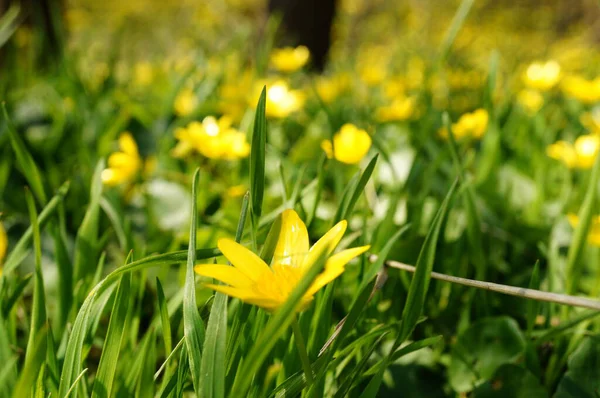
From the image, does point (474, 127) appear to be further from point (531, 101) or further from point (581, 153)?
point (531, 101)

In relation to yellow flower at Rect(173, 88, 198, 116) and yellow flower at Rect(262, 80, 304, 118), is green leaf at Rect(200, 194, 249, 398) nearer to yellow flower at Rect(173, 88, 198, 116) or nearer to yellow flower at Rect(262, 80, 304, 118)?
yellow flower at Rect(262, 80, 304, 118)

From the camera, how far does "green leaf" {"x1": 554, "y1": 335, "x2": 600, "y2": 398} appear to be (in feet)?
2.30

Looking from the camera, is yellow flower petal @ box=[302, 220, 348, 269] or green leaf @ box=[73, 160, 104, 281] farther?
green leaf @ box=[73, 160, 104, 281]

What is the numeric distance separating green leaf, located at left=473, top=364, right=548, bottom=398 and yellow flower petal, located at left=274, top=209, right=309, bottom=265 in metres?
0.34

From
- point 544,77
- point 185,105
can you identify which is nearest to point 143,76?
point 185,105

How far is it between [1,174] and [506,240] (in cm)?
113

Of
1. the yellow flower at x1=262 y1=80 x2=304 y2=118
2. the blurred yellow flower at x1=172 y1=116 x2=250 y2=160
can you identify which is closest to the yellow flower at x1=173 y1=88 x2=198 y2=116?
the yellow flower at x1=262 y1=80 x2=304 y2=118

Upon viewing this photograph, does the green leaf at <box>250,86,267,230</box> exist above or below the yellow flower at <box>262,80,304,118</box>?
above

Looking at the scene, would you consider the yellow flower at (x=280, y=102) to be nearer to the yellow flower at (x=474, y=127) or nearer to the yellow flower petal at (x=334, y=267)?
the yellow flower at (x=474, y=127)

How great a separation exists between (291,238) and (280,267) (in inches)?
1.7

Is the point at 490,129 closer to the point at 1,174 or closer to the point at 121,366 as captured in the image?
the point at 121,366

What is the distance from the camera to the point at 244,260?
19.5 inches

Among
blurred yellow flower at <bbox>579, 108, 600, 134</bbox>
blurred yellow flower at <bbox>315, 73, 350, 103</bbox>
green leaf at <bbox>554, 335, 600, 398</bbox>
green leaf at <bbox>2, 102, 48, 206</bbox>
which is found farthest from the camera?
blurred yellow flower at <bbox>315, 73, 350, 103</bbox>

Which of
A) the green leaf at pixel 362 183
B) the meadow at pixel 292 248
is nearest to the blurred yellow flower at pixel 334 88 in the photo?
the meadow at pixel 292 248
